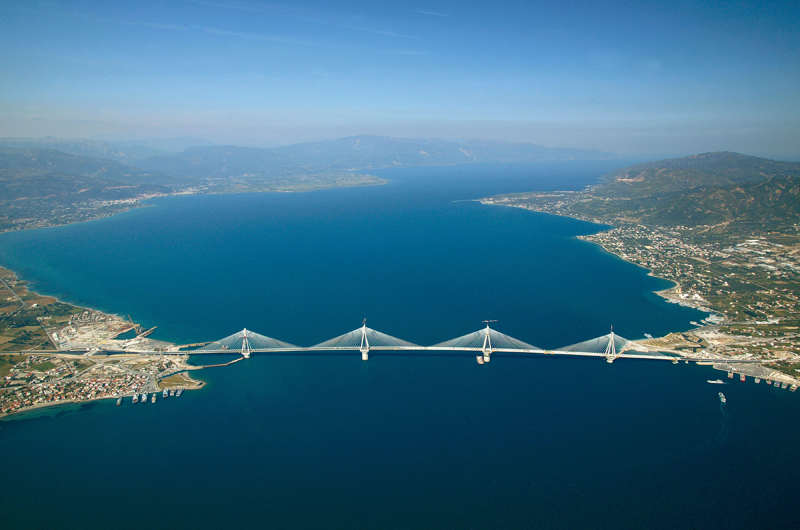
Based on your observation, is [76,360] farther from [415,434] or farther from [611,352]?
[611,352]

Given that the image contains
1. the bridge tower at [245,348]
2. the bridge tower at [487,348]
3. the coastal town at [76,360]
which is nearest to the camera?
the coastal town at [76,360]

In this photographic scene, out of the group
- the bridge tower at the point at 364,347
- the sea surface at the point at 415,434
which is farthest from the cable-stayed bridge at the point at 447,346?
the sea surface at the point at 415,434

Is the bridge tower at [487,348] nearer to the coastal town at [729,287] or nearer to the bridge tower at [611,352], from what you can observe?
the bridge tower at [611,352]

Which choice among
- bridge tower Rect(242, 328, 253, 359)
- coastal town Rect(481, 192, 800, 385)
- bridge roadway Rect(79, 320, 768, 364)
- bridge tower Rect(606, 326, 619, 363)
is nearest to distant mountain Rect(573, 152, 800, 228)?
coastal town Rect(481, 192, 800, 385)

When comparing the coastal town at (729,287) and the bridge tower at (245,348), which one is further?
the bridge tower at (245,348)

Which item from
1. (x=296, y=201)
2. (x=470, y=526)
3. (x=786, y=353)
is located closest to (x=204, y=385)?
(x=470, y=526)

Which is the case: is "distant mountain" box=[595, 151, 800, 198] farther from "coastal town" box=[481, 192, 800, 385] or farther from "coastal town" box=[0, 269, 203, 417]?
"coastal town" box=[0, 269, 203, 417]

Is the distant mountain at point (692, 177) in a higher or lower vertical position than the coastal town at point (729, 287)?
higher
